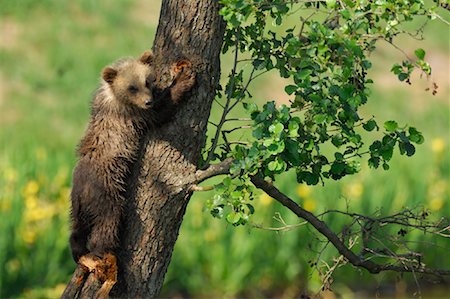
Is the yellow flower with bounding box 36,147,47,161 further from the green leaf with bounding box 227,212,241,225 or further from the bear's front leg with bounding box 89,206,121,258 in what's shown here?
the green leaf with bounding box 227,212,241,225

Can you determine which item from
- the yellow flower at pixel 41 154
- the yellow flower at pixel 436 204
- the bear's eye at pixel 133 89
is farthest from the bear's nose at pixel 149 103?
the yellow flower at pixel 436 204

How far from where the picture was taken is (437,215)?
321 inches

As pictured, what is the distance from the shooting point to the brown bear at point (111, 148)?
4051 mm

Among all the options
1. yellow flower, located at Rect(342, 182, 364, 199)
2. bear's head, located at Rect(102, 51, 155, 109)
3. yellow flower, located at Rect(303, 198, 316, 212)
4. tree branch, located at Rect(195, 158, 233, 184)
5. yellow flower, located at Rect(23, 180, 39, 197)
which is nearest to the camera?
tree branch, located at Rect(195, 158, 233, 184)

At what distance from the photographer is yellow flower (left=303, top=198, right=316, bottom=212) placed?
25.1ft

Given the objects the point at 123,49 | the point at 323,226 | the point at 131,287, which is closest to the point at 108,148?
the point at 131,287

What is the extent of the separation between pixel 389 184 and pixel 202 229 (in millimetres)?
1839

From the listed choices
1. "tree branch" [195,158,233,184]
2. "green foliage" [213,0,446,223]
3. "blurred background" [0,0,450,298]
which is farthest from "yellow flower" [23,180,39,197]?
"green foliage" [213,0,446,223]

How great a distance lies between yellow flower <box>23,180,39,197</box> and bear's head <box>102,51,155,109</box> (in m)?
2.77

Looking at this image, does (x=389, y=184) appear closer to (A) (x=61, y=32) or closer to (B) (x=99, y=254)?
(B) (x=99, y=254)

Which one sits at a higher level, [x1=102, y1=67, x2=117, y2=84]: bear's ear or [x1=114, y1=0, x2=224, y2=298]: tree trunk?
[x1=102, y1=67, x2=117, y2=84]: bear's ear

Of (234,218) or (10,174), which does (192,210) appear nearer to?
(10,174)

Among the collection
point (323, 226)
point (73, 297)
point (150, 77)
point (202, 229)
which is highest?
point (202, 229)

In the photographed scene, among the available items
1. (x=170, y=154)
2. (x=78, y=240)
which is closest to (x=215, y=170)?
(x=170, y=154)
